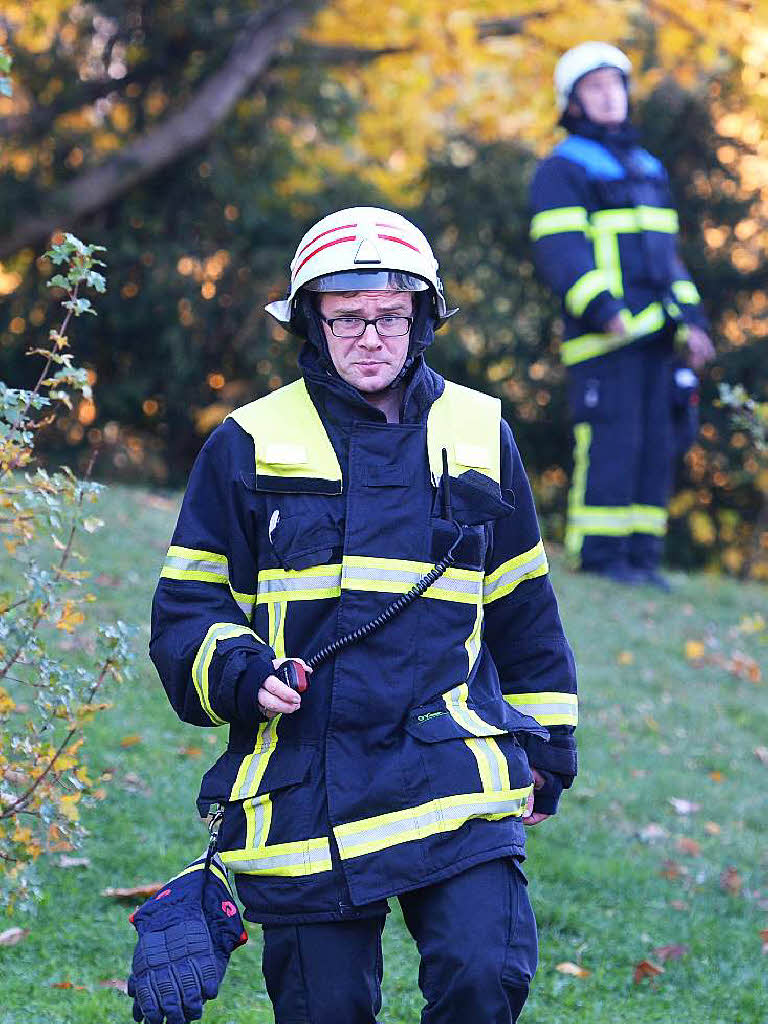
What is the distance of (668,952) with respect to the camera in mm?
4703

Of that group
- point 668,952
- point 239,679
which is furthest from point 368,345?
point 668,952

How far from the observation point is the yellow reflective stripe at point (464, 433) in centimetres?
314

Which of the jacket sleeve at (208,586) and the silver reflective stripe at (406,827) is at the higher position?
the jacket sleeve at (208,586)

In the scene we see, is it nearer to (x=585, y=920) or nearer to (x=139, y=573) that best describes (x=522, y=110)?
(x=139, y=573)

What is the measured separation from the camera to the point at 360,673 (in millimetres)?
2938

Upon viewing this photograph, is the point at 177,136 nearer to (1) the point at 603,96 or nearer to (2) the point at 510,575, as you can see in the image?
(1) the point at 603,96

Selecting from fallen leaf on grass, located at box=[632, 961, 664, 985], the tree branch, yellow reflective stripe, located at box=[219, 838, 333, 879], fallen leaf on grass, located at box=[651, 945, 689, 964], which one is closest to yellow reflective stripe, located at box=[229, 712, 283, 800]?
yellow reflective stripe, located at box=[219, 838, 333, 879]

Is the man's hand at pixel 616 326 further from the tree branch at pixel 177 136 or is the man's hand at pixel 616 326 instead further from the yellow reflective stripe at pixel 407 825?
the yellow reflective stripe at pixel 407 825

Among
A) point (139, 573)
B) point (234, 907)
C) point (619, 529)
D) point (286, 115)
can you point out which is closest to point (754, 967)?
point (234, 907)

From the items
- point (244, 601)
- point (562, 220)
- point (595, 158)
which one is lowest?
point (244, 601)

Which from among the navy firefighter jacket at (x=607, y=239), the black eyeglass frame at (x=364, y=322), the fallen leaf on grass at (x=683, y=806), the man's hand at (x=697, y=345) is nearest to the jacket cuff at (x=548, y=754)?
the black eyeglass frame at (x=364, y=322)

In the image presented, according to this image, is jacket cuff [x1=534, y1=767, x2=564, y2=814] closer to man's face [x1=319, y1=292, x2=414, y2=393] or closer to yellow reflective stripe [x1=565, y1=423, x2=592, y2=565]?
man's face [x1=319, y1=292, x2=414, y2=393]

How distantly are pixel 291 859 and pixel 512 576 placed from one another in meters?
0.77

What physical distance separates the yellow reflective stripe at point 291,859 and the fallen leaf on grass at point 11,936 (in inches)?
65.0
